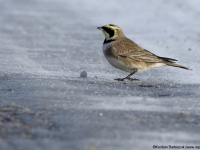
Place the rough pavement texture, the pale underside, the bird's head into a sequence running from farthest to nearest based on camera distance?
the bird's head
the pale underside
the rough pavement texture

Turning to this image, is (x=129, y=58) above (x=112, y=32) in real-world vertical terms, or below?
below

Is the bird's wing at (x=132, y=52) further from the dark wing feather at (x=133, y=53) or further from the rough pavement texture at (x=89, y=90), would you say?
the rough pavement texture at (x=89, y=90)

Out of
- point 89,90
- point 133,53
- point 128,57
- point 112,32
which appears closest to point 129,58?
point 128,57

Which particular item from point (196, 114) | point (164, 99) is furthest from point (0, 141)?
point (164, 99)

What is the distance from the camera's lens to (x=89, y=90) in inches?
386

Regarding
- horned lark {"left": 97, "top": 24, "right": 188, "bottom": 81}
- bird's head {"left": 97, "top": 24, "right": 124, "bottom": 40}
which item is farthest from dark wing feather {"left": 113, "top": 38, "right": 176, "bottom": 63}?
bird's head {"left": 97, "top": 24, "right": 124, "bottom": 40}

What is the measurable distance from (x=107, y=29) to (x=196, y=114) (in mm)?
4061

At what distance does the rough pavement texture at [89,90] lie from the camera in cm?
695

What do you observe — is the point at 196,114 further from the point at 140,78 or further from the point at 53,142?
the point at 140,78

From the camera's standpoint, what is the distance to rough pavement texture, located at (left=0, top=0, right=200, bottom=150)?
6.95 metres

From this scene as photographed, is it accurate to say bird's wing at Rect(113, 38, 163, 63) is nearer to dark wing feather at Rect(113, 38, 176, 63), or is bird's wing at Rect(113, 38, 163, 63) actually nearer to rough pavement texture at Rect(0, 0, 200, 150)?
dark wing feather at Rect(113, 38, 176, 63)

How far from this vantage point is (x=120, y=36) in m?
12.0

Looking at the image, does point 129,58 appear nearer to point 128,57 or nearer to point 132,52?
point 128,57

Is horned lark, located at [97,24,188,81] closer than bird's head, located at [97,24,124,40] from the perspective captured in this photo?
Yes
